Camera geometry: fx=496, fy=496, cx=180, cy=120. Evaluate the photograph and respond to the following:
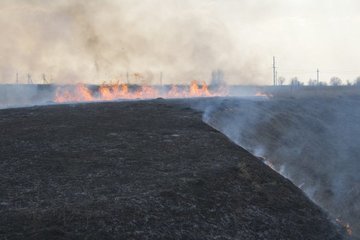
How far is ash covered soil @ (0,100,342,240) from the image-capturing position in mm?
14695

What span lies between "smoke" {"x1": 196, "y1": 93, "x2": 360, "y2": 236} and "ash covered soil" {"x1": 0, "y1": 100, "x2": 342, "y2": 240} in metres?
4.30

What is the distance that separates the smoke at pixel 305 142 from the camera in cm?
2705

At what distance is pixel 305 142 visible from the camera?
3600 cm

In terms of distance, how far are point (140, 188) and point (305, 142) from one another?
Result: 21.4 meters

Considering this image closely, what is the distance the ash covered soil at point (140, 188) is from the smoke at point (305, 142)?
4305 mm

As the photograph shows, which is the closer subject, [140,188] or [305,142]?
[140,188]

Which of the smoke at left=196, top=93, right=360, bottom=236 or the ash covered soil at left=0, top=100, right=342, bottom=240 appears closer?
the ash covered soil at left=0, top=100, right=342, bottom=240

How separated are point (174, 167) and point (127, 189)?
3352 millimetres

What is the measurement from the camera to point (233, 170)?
20.5 meters

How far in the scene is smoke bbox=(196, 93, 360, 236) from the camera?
88.7 feet

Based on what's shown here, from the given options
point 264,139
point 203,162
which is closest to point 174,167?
point 203,162

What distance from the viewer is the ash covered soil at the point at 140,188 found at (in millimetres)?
14695

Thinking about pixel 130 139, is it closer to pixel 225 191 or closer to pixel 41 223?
pixel 225 191

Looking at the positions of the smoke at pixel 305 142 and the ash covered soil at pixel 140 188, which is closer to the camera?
the ash covered soil at pixel 140 188
